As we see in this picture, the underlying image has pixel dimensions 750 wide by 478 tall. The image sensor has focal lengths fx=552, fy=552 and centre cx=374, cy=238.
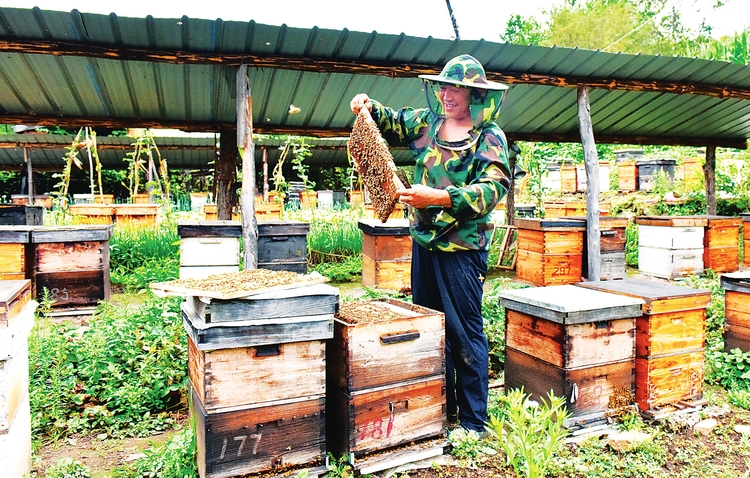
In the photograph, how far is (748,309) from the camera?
380 cm

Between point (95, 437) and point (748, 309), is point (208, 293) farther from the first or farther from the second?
point (748, 309)

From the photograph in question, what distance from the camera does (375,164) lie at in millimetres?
2637

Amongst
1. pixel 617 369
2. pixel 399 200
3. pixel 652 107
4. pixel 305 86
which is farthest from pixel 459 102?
pixel 652 107

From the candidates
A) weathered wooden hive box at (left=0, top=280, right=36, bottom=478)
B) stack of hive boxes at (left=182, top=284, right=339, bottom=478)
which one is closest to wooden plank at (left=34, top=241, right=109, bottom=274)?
weathered wooden hive box at (left=0, top=280, right=36, bottom=478)

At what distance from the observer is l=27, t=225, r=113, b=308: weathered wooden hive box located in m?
4.86

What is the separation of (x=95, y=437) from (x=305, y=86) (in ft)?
13.7

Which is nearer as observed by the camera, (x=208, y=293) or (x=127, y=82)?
(x=208, y=293)

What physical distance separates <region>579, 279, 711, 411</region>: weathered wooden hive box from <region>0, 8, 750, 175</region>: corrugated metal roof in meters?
3.15

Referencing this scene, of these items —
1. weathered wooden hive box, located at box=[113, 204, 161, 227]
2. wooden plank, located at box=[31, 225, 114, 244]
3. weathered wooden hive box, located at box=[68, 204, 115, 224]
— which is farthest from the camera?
weathered wooden hive box, located at box=[113, 204, 161, 227]

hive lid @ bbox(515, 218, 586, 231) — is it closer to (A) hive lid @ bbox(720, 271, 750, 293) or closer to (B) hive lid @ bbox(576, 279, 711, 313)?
(A) hive lid @ bbox(720, 271, 750, 293)

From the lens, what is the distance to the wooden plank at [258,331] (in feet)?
6.87

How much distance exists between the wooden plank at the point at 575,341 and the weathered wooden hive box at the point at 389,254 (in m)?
3.01

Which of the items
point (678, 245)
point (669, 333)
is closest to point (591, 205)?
point (678, 245)

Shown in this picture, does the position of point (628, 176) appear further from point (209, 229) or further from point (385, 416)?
point (385, 416)
